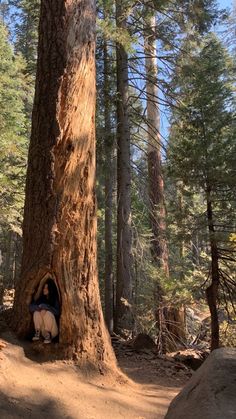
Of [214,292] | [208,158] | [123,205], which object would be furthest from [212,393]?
[123,205]

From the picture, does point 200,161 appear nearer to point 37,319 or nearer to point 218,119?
point 218,119

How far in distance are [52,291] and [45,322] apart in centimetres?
42

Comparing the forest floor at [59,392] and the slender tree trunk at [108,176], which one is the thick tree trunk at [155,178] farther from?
the forest floor at [59,392]

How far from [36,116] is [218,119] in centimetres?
531

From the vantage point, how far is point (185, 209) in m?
10.5

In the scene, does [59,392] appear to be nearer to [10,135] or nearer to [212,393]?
[212,393]

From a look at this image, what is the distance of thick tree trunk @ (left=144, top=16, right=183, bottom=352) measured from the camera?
11526mm

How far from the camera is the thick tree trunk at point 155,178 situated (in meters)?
11.5

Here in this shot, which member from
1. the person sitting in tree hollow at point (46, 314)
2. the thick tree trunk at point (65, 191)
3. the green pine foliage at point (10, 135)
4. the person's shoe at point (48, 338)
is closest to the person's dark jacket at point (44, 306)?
the person sitting in tree hollow at point (46, 314)

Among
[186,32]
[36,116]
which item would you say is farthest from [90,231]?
[186,32]

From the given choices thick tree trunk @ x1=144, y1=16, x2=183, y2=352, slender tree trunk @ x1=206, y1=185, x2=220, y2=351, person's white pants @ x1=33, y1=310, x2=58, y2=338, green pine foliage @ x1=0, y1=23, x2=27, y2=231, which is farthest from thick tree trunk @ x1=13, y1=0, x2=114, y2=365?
green pine foliage @ x1=0, y1=23, x2=27, y2=231

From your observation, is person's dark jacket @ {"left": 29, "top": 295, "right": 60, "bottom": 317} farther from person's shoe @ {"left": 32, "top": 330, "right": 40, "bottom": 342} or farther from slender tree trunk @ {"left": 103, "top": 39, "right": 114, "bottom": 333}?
slender tree trunk @ {"left": 103, "top": 39, "right": 114, "bottom": 333}

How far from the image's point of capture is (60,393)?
16.5 feet

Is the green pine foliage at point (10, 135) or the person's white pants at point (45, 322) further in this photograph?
the green pine foliage at point (10, 135)
